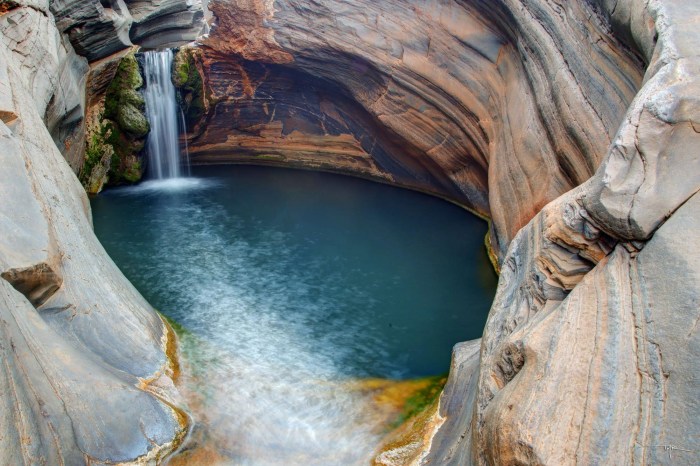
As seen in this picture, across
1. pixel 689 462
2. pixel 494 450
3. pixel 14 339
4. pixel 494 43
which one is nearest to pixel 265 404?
pixel 14 339

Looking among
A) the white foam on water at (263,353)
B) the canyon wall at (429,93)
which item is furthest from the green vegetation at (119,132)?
the white foam on water at (263,353)

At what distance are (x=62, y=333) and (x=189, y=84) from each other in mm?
9028

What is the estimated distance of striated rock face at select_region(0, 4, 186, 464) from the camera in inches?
171

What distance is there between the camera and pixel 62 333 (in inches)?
215

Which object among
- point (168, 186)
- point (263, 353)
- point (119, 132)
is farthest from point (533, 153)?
point (119, 132)

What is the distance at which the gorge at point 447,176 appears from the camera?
3373 millimetres

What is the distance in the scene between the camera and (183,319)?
7777mm

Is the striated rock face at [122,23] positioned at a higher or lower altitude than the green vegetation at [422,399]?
higher

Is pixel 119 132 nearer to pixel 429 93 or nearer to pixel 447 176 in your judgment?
pixel 429 93

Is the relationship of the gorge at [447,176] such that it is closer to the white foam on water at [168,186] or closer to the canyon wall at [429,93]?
the canyon wall at [429,93]

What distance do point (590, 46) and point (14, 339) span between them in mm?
6950

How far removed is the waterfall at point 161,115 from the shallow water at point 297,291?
58cm

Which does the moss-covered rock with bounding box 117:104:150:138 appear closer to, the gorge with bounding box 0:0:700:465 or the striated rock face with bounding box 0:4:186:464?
the gorge with bounding box 0:0:700:465

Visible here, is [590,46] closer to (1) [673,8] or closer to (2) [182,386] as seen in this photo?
(1) [673,8]
